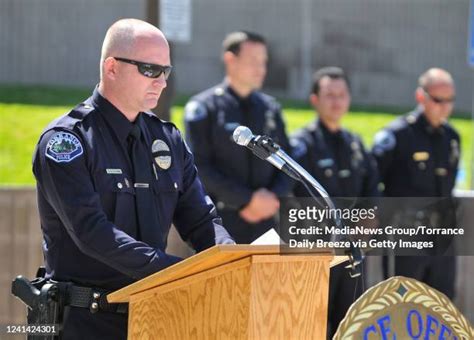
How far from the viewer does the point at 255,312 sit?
340cm

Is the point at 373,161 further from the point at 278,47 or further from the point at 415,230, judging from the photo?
the point at 278,47

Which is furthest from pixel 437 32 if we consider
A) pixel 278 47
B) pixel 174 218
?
pixel 174 218

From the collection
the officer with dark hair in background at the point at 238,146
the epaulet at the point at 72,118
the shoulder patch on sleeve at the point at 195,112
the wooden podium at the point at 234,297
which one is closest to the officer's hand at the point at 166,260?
the wooden podium at the point at 234,297

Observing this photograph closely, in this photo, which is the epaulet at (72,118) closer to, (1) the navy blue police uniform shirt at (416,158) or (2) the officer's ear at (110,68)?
(2) the officer's ear at (110,68)

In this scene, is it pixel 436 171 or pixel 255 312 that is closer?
pixel 255 312

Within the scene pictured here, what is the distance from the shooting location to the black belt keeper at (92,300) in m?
3.84

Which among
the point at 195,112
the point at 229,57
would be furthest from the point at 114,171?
the point at 229,57

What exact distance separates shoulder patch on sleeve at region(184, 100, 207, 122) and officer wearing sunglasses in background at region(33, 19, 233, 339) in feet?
7.98

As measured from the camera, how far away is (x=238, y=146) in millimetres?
6590

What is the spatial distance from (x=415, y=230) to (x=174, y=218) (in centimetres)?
105

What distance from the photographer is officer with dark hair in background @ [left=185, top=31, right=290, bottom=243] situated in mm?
6512

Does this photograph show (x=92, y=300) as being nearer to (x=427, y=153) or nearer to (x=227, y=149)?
(x=227, y=149)

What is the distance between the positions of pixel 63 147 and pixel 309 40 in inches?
524

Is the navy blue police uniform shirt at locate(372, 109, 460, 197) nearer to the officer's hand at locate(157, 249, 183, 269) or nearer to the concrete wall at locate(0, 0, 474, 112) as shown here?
the officer's hand at locate(157, 249, 183, 269)
